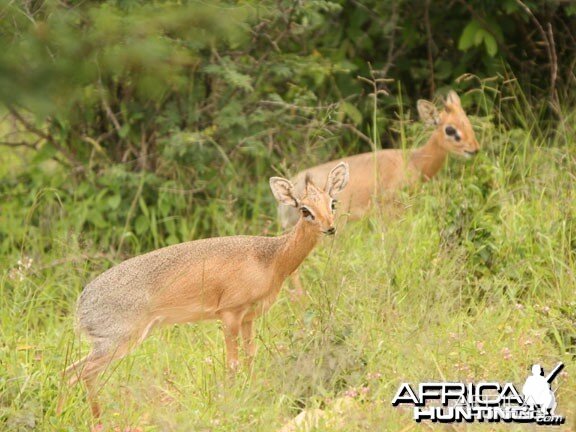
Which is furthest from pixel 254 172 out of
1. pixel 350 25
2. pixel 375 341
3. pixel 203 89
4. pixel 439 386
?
pixel 439 386

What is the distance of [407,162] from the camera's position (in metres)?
8.20

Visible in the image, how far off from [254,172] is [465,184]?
1.90 meters

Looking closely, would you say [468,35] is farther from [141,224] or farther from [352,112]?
[141,224]

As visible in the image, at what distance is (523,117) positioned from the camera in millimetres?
8516

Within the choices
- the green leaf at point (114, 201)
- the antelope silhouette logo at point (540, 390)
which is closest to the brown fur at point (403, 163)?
the green leaf at point (114, 201)

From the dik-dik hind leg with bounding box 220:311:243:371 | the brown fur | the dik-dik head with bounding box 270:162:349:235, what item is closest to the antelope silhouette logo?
the dik-dik head with bounding box 270:162:349:235

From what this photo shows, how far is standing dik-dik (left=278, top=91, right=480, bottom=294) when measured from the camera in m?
7.99

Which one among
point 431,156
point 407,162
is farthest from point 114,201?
point 431,156

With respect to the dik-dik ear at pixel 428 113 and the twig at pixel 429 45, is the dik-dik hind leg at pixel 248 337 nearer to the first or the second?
the dik-dik ear at pixel 428 113

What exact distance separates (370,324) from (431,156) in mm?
3269

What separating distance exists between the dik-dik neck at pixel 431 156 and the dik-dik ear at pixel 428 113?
0.09 metres

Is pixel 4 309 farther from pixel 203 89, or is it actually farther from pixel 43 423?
pixel 203 89

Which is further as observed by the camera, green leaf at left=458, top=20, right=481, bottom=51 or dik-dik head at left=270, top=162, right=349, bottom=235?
green leaf at left=458, top=20, right=481, bottom=51

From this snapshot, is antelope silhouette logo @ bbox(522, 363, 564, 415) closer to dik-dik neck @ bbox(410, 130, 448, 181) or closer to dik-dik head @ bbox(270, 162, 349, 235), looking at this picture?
dik-dik head @ bbox(270, 162, 349, 235)
